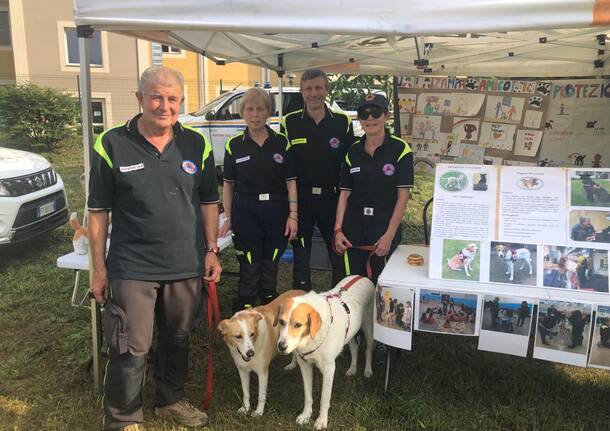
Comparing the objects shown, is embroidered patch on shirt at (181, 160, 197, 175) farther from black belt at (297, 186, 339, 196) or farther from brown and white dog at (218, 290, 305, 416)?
black belt at (297, 186, 339, 196)

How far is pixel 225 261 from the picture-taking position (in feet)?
19.1

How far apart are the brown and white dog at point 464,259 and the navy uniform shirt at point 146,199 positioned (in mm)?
1489

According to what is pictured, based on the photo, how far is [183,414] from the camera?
274 cm

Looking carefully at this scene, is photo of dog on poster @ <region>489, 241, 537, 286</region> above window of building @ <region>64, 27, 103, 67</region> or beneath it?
beneath

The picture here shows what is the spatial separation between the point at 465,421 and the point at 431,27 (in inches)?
86.8

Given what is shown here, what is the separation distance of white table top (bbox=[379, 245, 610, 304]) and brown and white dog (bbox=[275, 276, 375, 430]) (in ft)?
0.84

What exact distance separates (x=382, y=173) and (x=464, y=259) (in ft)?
2.54

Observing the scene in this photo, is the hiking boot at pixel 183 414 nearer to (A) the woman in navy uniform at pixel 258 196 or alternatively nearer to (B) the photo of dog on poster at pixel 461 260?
(A) the woman in navy uniform at pixel 258 196

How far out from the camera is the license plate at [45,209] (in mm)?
5599

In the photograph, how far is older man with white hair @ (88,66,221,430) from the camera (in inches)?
91.3

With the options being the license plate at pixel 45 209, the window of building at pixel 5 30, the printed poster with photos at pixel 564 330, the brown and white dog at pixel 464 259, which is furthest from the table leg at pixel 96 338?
the window of building at pixel 5 30

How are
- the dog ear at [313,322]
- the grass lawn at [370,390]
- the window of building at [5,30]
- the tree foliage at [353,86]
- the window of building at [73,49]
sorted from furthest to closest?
1. the window of building at [5,30]
2. the window of building at [73,49]
3. the tree foliage at [353,86]
4. the grass lawn at [370,390]
5. the dog ear at [313,322]

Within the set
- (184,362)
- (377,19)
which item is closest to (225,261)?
(184,362)

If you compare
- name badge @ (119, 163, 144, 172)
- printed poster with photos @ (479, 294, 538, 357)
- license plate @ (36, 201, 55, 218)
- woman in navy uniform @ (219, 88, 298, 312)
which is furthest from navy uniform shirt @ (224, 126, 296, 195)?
license plate @ (36, 201, 55, 218)
